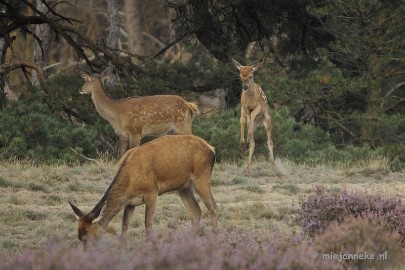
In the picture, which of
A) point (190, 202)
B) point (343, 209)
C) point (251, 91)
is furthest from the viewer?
point (251, 91)

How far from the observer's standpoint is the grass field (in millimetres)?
12977

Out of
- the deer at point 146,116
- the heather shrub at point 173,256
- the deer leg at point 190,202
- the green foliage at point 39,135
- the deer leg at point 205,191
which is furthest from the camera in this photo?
the green foliage at point 39,135

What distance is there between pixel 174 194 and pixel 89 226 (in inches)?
220

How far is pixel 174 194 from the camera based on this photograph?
1625 centimetres

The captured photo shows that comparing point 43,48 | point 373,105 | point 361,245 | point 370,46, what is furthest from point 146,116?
point 43,48

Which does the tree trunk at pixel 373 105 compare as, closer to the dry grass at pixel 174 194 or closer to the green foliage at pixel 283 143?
the green foliage at pixel 283 143

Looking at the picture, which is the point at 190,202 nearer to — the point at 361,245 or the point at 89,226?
the point at 89,226

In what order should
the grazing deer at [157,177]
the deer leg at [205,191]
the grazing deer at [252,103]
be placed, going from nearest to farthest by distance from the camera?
the grazing deer at [157,177]
the deer leg at [205,191]
the grazing deer at [252,103]

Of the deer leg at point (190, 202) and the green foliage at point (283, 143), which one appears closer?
the deer leg at point (190, 202)

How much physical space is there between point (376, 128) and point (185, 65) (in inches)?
202

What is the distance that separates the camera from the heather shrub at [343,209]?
11516mm

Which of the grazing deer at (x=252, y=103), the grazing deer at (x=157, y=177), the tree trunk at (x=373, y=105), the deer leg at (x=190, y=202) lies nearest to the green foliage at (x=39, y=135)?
the grazing deer at (x=252, y=103)

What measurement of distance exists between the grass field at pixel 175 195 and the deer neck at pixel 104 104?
95 cm

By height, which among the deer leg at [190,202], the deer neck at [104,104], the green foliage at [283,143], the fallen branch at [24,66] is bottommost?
the green foliage at [283,143]
